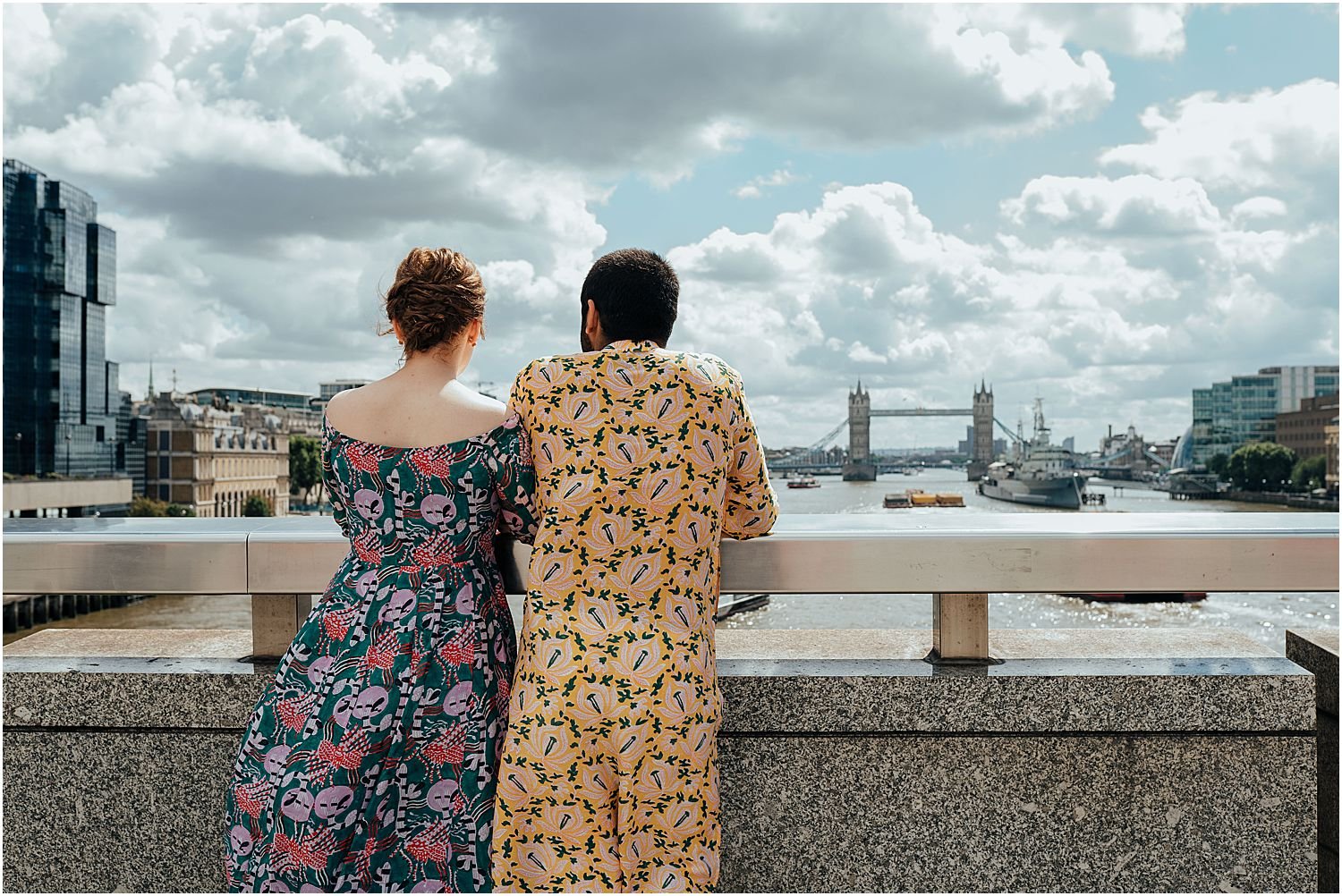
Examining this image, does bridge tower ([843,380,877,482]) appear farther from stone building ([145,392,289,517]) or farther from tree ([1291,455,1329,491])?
stone building ([145,392,289,517])

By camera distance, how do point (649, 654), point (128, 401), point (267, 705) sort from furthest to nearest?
1. point (128, 401)
2. point (267, 705)
3. point (649, 654)

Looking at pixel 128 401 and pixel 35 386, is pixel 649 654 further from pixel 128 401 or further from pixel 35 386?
pixel 128 401

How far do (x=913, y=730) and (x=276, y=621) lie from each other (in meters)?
1.25

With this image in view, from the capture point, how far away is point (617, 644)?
1602 millimetres

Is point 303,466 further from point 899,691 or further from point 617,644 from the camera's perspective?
point 617,644

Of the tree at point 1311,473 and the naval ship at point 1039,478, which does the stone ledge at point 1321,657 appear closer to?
the naval ship at point 1039,478

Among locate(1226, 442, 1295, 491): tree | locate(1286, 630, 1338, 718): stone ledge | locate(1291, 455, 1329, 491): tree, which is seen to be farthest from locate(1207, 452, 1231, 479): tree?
locate(1286, 630, 1338, 718): stone ledge

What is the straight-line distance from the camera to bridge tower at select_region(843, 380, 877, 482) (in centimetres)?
8775

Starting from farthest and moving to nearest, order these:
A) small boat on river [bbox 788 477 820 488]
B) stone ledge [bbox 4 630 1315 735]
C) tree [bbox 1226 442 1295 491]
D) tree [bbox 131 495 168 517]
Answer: tree [bbox 1226 442 1295 491], small boat on river [bbox 788 477 820 488], tree [bbox 131 495 168 517], stone ledge [bbox 4 630 1315 735]

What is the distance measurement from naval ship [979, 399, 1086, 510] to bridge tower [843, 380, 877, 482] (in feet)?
30.6

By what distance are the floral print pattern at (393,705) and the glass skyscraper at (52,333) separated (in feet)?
298

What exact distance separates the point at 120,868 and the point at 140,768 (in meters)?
0.20

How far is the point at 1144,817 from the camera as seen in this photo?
6.64 ft

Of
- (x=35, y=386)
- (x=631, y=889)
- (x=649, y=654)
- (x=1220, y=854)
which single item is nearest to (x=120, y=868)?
(x=631, y=889)
